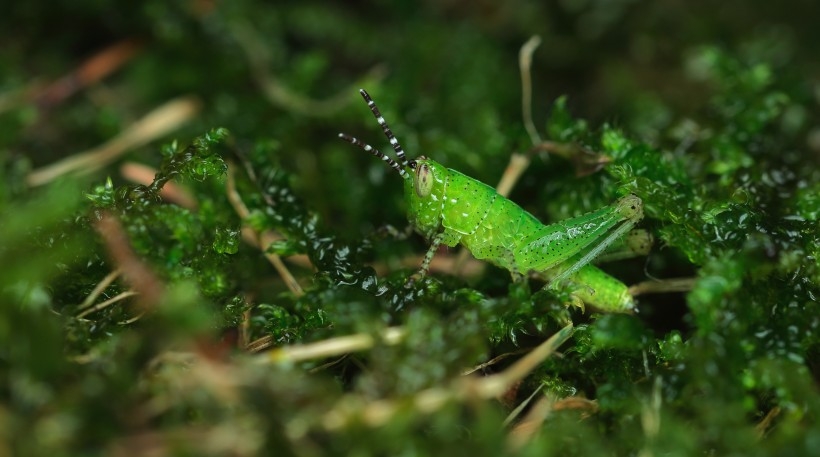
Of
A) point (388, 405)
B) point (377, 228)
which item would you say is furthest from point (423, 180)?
point (388, 405)

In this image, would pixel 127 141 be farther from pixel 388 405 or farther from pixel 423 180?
pixel 388 405

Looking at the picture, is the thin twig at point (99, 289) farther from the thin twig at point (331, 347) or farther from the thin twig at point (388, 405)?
the thin twig at point (388, 405)

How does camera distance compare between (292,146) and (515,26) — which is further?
(515,26)

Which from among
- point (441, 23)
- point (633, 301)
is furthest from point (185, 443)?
point (441, 23)

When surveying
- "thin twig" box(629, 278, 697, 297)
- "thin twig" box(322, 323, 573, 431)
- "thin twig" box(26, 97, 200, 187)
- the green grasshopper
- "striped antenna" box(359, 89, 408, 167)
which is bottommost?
"thin twig" box(629, 278, 697, 297)

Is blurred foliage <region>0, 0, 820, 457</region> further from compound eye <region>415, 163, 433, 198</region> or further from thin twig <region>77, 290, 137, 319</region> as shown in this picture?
compound eye <region>415, 163, 433, 198</region>

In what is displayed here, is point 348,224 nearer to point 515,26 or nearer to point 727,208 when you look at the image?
point 727,208

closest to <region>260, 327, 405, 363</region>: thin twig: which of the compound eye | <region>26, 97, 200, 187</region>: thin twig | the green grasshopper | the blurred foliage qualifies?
the blurred foliage
